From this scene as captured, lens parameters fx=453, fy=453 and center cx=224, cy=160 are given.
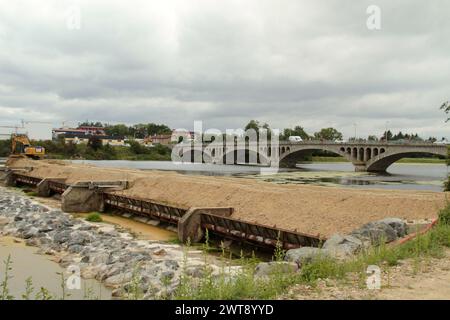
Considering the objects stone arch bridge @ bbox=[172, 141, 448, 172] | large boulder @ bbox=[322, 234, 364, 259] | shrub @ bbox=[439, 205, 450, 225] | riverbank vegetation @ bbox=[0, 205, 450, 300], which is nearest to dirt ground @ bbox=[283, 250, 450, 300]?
riverbank vegetation @ bbox=[0, 205, 450, 300]

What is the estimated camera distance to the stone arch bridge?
7271 cm

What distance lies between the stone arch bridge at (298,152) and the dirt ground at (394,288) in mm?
46797

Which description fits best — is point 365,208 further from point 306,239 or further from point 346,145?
point 346,145

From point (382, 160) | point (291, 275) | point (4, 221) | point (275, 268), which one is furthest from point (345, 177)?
point (291, 275)

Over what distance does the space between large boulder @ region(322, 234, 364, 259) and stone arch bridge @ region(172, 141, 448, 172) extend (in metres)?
43.5

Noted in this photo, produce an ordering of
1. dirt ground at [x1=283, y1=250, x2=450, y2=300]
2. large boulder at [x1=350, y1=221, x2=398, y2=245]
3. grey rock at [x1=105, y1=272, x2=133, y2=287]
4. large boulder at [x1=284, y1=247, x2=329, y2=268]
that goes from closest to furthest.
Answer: dirt ground at [x1=283, y1=250, x2=450, y2=300] → large boulder at [x1=284, y1=247, x2=329, y2=268] → large boulder at [x1=350, y1=221, x2=398, y2=245] → grey rock at [x1=105, y1=272, x2=133, y2=287]

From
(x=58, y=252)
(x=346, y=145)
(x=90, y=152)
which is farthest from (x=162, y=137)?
(x=58, y=252)

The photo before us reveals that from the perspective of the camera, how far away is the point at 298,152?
9362 cm

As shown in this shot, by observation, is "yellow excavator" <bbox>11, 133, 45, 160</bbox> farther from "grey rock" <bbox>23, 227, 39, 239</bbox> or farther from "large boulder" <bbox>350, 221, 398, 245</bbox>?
"large boulder" <bbox>350, 221, 398, 245</bbox>

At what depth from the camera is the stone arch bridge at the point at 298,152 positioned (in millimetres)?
72713

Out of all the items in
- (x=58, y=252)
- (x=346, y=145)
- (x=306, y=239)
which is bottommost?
(x=58, y=252)

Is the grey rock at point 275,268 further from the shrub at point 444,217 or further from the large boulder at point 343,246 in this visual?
the shrub at point 444,217
